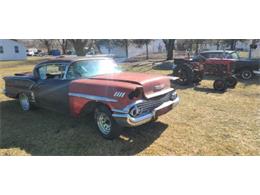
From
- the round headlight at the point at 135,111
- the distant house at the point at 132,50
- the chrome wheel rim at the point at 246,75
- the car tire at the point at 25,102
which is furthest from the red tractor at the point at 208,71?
the distant house at the point at 132,50

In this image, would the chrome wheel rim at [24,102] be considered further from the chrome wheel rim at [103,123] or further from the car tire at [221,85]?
the car tire at [221,85]

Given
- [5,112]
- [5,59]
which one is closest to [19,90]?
[5,112]

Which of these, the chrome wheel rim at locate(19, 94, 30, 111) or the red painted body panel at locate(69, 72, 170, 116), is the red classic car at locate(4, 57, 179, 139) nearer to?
the red painted body panel at locate(69, 72, 170, 116)

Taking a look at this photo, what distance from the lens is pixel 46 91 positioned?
5309mm

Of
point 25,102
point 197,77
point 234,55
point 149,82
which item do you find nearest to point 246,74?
point 234,55

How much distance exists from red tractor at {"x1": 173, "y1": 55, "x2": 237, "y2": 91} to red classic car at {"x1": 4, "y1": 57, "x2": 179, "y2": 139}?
16.2ft

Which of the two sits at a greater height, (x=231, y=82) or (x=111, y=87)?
(x=111, y=87)

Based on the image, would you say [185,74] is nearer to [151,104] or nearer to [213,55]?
[213,55]

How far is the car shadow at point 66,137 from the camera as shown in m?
3.96

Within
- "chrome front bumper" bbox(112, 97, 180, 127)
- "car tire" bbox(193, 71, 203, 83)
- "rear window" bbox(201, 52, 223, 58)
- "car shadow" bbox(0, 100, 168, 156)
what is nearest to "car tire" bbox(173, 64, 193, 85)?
"car tire" bbox(193, 71, 203, 83)

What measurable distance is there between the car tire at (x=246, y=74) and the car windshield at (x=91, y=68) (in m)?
8.39

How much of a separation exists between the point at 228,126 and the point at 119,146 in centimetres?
252

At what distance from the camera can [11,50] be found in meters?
36.2

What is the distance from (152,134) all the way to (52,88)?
8.36 ft
